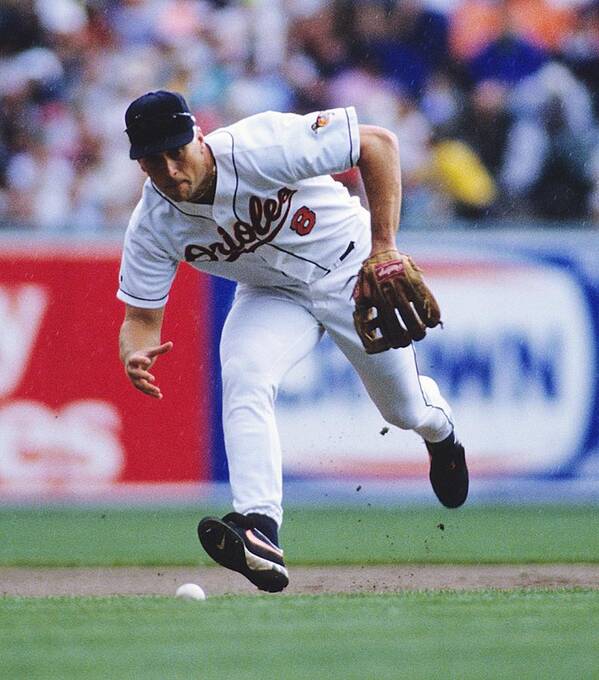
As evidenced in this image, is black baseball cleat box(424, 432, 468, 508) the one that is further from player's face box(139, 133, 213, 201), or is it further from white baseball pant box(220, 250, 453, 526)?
player's face box(139, 133, 213, 201)

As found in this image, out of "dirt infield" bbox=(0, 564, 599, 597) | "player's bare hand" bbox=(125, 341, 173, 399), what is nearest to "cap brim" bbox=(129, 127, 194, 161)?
"player's bare hand" bbox=(125, 341, 173, 399)

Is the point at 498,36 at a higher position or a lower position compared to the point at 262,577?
higher

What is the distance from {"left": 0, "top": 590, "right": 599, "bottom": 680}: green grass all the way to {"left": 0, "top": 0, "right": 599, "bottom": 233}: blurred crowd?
4.94 metres

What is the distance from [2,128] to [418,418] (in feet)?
15.9

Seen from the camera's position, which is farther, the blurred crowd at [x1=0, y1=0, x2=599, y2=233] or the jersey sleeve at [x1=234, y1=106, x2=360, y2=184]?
the blurred crowd at [x1=0, y1=0, x2=599, y2=233]

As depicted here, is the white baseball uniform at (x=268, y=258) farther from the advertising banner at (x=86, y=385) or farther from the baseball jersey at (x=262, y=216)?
the advertising banner at (x=86, y=385)

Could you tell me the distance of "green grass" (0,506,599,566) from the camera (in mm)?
7078

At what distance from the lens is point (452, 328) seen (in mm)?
8602

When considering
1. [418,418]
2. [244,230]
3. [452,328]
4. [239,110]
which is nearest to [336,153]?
[244,230]

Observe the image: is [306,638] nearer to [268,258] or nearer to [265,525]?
[265,525]

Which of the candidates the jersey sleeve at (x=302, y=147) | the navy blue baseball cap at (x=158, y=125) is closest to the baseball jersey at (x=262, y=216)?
the jersey sleeve at (x=302, y=147)

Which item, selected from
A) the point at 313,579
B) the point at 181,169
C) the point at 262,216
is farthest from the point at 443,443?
the point at 181,169

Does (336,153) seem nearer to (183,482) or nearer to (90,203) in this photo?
(183,482)

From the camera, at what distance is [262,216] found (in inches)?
208
